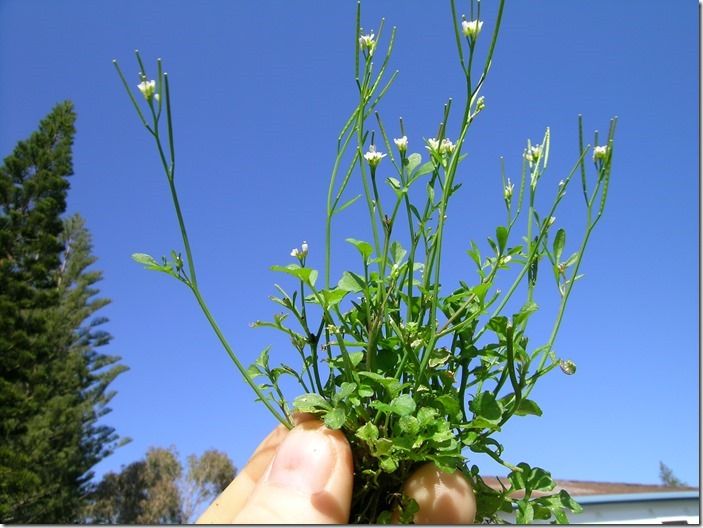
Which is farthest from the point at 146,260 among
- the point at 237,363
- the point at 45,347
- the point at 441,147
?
the point at 45,347

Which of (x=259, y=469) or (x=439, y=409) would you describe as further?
(x=259, y=469)

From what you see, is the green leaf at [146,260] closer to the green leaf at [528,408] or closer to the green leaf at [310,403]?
the green leaf at [310,403]

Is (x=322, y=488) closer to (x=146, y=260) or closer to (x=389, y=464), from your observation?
(x=389, y=464)

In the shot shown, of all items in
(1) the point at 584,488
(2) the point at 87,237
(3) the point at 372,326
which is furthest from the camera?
(2) the point at 87,237

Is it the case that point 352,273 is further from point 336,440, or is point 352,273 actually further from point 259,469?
point 259,469

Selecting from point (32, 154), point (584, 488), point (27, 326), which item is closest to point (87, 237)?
point (32, 154)

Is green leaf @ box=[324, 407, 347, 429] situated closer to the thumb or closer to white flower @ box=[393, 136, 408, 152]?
the thumb

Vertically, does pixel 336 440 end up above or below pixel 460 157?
below

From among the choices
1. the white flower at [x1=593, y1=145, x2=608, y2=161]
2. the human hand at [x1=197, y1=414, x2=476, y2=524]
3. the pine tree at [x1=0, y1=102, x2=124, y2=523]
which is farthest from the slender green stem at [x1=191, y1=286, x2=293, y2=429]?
the pine tree at [x1=0, y1=102, x2=124, y2=523]
